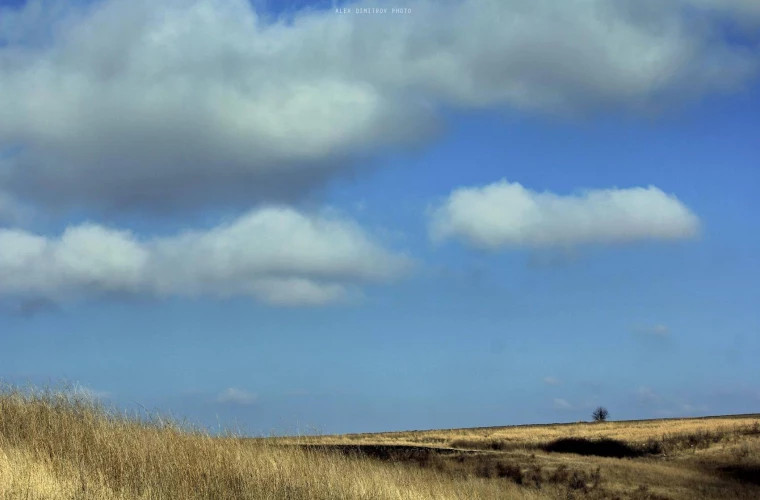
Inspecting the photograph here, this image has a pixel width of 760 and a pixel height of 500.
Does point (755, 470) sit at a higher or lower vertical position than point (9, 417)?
lower

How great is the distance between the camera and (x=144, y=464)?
16969mm

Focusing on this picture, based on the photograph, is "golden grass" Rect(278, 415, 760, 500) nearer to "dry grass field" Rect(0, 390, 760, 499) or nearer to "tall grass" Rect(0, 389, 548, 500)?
"dry grass field" Rect(0, 390, 760, 499)

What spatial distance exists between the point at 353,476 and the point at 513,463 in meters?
13.5

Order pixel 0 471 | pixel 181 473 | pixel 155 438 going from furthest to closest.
A: pixel 155 438, pixel 181 473, pixel 0 471

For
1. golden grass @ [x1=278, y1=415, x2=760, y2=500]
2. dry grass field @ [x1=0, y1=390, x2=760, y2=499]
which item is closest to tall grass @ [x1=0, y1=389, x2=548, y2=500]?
dry grass field @ [x1=0, y1=390, x2=760, y2=499]

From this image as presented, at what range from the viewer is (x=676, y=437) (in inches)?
1822

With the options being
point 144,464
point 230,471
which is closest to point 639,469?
point 230,471

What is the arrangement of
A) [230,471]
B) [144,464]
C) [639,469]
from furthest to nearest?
[639,469]
[230,471]
[144,464]

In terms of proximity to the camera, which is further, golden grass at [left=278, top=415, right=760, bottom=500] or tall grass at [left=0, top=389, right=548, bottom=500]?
golden grass at [left=278, top=415, right=760, bottom=500]

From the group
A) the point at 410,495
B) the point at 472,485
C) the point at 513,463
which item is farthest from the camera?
the point at 513,463

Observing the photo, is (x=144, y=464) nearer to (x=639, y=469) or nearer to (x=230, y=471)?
(x=230, y=471)

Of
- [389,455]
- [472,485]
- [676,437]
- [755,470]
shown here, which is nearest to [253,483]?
[472,485]

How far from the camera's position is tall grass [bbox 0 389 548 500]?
14914mm

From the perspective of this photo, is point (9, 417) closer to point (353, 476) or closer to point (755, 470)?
point (353, 476)
